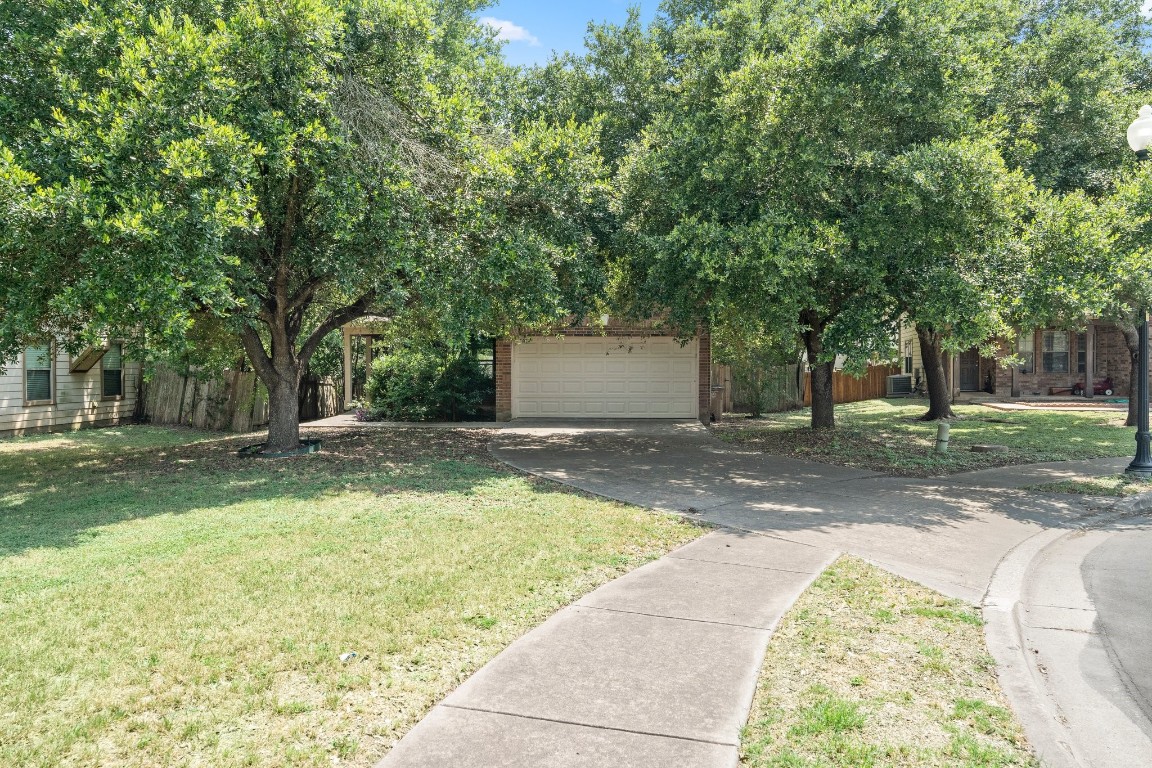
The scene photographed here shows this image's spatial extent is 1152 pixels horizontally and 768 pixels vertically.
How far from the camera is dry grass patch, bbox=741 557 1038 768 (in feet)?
10.1

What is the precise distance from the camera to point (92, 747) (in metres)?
3.01

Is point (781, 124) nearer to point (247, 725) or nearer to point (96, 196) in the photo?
point (96, 196)

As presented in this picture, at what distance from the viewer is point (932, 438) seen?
14781 millimetres

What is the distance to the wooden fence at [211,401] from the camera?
53.4ft

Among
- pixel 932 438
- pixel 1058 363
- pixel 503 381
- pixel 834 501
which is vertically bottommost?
pixel 834 501

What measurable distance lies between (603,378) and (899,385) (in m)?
16.4

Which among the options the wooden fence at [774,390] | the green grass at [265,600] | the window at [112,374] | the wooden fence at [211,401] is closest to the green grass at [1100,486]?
the green grass at [265,600]

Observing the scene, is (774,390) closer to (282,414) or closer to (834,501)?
(834,501)

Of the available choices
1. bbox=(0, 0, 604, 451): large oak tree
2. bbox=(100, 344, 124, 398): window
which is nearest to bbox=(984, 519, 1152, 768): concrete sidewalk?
bbox=(0, 0, 604, 451): large oak tree

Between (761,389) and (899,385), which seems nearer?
(761,389)

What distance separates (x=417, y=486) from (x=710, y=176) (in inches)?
246

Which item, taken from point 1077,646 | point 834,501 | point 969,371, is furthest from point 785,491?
point 969,371

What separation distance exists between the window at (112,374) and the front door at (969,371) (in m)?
28.5

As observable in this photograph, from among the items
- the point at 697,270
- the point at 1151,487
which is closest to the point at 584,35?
the point at 697,270
